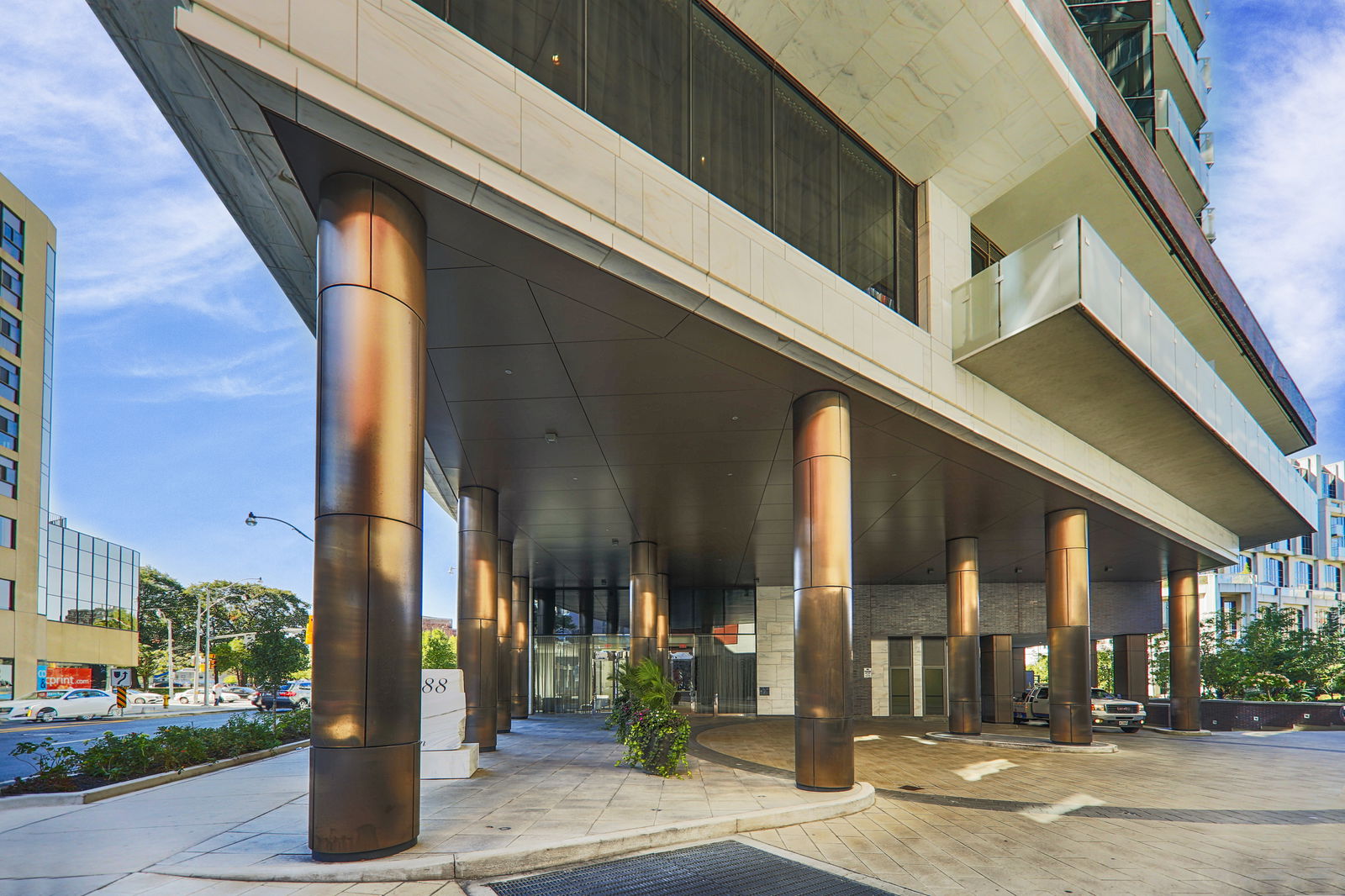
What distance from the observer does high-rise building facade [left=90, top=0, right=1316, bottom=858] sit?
26.7ft

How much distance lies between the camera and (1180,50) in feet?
101

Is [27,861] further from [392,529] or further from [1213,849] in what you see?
[1213,849]

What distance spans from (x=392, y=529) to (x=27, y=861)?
178 inches

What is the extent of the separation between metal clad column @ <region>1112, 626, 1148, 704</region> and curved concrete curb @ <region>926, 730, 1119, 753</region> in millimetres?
20941

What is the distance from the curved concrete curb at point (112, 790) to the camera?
11643mm

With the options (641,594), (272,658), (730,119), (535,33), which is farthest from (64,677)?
(535,33)

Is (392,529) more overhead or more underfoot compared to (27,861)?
more overhead

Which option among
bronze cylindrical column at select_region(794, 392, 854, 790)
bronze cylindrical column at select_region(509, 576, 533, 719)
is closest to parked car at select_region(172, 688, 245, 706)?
bronze cylindrical column at select_region(509, 576, 533, 719)

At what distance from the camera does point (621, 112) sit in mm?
11305

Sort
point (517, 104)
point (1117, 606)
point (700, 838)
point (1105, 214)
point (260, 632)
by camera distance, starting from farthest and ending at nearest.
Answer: point (1117, 606), point (260, 632), point (1105, 214), point (700, 838), point (517, 104)

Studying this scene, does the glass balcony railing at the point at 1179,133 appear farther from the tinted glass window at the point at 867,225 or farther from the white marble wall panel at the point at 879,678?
the white marble wall panel at the point at 879,678

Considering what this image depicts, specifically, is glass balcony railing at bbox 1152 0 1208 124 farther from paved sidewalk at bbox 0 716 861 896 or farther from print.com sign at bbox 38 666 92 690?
print.com sign at bbox 38 666 92 690

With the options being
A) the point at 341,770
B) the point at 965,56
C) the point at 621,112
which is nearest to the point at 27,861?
the point at 341,770

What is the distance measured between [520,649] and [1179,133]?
28658mm
